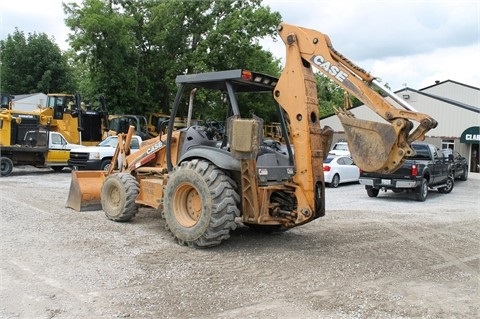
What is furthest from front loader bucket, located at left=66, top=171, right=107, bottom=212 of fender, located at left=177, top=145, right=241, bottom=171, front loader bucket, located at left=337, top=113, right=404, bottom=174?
front loader bucket, located at left=337, top=113, right=404, bottom=174

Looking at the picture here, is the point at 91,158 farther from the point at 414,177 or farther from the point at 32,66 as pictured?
the point at 32,66

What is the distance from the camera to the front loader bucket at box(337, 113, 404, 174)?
617 centimetres

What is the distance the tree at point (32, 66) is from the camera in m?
41.4

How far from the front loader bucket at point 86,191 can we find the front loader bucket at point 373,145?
6001mm

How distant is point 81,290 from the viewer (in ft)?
17.5

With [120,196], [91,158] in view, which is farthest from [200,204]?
→ [91,158]

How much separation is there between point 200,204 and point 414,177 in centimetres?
973

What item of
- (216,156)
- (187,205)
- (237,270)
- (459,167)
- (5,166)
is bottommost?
(237,270)

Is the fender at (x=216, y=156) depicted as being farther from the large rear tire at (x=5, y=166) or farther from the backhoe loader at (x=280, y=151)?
the large rear tire at (x=5, y=166)

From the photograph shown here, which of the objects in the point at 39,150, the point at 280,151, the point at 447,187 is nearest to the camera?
the point at 280,151

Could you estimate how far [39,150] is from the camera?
1981 cm

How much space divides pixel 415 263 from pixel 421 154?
402 inches

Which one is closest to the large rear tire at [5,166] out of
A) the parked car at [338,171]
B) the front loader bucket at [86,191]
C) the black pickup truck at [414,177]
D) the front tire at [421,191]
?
the front loader bucket at [86,191]

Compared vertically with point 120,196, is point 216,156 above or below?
above
